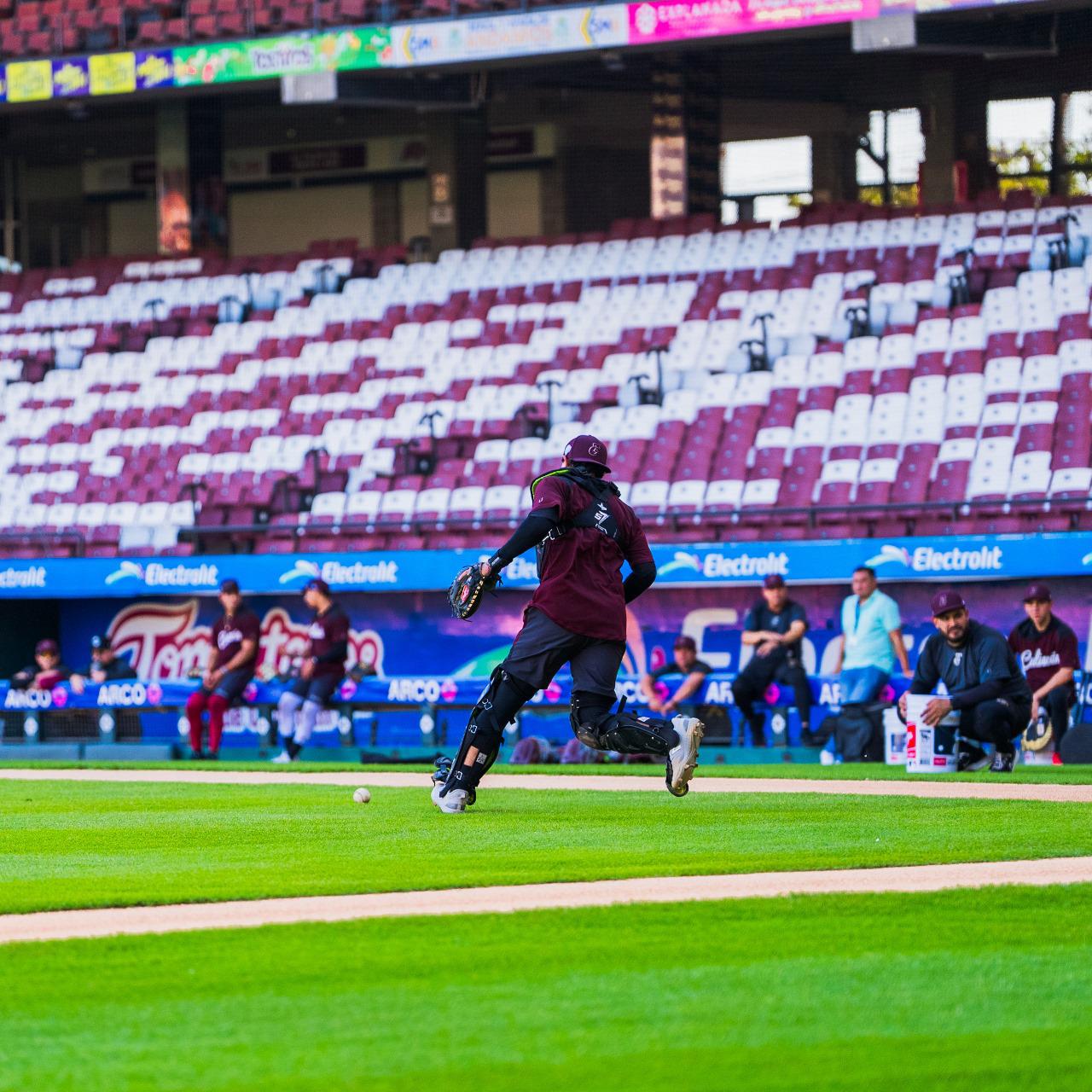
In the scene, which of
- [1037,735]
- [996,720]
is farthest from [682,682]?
[996,720]

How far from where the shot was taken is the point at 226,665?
19906 mm

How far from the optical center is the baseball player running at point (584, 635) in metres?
10.1

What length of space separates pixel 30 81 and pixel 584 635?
22.5 m

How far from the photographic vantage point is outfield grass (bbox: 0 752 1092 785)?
13688 mm

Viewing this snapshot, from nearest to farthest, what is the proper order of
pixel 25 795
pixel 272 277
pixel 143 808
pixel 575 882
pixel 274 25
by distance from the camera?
pixel 575 882, pixel 143 808, pixel 25 795, pixel 274 25, pixel 272 277

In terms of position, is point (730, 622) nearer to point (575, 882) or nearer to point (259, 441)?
point (259, 441)

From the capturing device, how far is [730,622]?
20453 mm

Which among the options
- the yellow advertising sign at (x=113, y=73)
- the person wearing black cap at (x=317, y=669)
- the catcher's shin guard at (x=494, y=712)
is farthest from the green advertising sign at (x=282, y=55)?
the catcher's shin guard at (x=494, y=712)

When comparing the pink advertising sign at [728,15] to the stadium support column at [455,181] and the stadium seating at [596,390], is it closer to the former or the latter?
the stadium seating at [596,390]

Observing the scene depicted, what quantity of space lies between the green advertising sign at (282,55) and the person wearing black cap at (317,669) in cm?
1051

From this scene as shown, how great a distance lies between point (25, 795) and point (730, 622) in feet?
29.2

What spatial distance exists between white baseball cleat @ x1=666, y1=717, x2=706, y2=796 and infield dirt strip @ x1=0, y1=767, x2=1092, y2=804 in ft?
6.45

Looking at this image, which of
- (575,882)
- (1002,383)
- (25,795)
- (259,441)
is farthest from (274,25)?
(575,882)

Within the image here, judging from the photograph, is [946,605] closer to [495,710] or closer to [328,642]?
[495,710]
